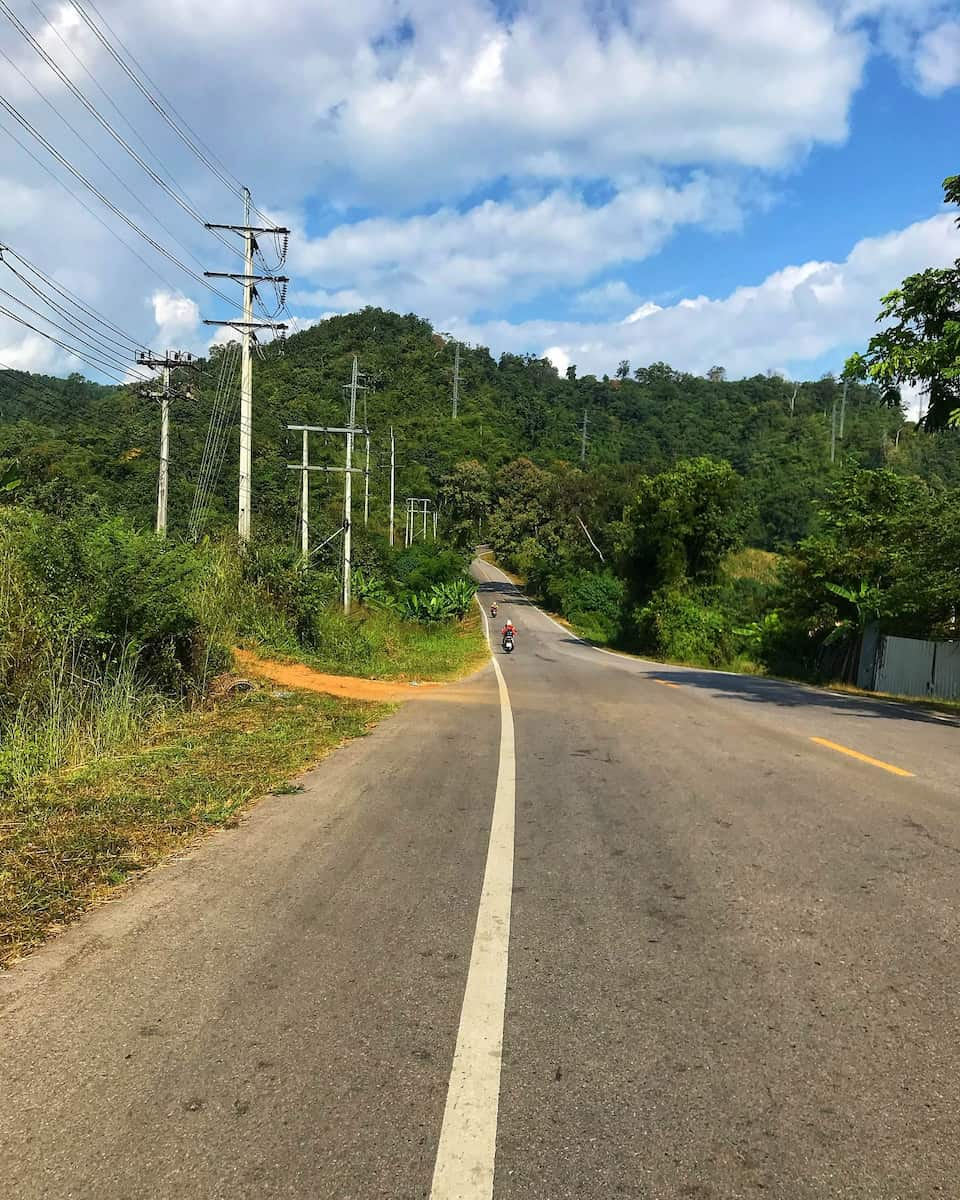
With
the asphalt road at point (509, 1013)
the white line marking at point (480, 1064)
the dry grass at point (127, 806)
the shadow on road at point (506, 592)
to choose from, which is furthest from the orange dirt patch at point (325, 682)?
the shadow on road at point (506, 592)

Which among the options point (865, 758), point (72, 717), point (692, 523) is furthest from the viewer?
point (692, 523)

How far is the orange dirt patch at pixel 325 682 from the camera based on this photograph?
14844 millimetres

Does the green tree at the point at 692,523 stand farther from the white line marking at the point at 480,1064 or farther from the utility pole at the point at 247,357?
the white line marking at the point at 480,1064

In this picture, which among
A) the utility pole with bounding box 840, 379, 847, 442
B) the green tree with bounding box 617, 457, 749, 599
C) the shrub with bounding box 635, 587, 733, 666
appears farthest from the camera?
the utility pole with bounding box 840, 379, 847, 442

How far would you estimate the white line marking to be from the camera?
7.95ft

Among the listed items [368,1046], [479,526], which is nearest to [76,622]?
[368,1046]

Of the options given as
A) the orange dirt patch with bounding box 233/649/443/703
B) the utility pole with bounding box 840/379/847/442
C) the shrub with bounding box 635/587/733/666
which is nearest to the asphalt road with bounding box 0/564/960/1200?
the orange dirt patch with bounding box 233/649/443/703

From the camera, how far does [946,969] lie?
3.69 meters

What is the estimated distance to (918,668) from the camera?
23578 mm

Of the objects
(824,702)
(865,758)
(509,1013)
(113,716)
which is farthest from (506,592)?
(509,1013)

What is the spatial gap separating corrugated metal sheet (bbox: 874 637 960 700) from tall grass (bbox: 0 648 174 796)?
67.7 feet

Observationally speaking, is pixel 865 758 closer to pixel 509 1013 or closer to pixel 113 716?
pixel 509 1013

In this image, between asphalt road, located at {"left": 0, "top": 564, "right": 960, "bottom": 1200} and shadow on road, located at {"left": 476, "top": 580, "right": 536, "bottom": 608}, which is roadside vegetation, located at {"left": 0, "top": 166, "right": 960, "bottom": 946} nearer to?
asphalt road, located at {"left": 0, "top": 564, "right": 960, "bottom": 1200}

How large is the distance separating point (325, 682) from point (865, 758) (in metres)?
10.2
